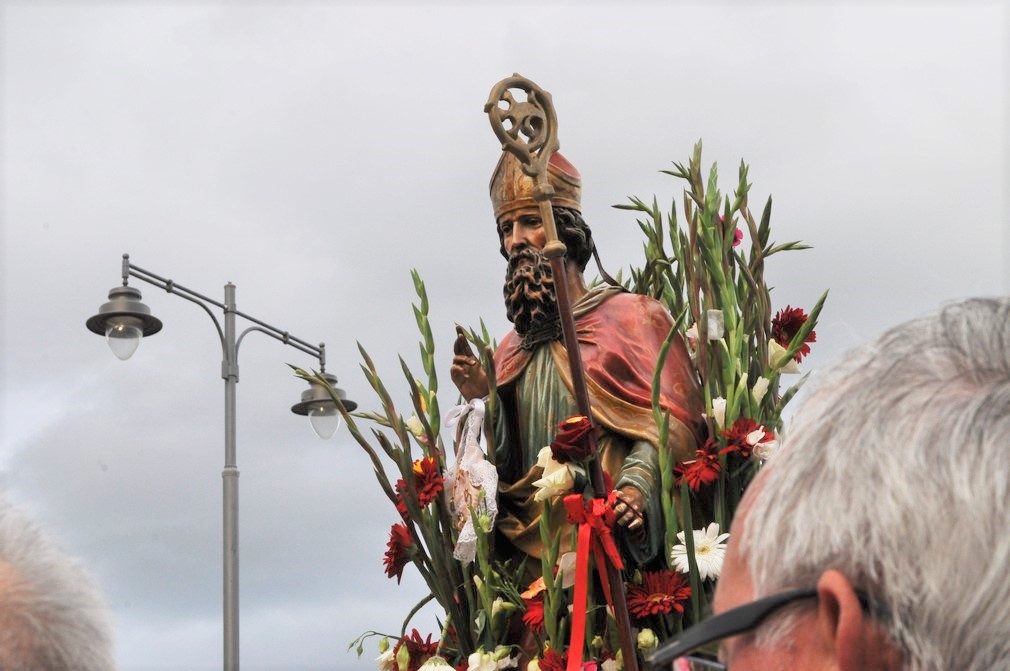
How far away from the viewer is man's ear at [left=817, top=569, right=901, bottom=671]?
1120mm

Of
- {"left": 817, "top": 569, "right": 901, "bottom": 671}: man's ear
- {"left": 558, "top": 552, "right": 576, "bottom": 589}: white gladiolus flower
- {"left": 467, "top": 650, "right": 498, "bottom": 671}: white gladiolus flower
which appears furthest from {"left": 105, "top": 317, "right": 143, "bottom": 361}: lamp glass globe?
{"left": 817, "top": 569, "right": 901, "bottom": 671}: man's ear

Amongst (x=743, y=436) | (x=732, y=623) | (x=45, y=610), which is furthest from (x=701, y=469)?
(x=732, y=623)

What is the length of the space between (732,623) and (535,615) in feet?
10.8

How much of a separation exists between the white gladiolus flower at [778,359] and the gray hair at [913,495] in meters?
3.44

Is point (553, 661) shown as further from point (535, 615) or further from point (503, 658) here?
point (503, 658)

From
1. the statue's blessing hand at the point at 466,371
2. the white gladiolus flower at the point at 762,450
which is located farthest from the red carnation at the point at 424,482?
the white gladiolus flower at the point at 762,450

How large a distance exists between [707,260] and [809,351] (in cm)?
51

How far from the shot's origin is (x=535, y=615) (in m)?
4.45

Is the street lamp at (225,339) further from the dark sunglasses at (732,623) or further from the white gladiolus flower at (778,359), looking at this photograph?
the dark sunglasses at (732,623)

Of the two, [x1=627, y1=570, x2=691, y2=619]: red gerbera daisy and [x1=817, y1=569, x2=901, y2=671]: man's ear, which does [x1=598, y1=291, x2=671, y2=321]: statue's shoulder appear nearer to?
[x1=627, y1=570, x2=691, y2=619]: red gerbera daisy

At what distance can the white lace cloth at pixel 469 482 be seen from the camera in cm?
463

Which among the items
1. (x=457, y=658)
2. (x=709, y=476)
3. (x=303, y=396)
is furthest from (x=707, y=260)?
(x=303, y=396)

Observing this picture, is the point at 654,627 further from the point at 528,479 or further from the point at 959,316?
the point at 959,316

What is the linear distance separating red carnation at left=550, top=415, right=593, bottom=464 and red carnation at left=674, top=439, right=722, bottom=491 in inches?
17.1
